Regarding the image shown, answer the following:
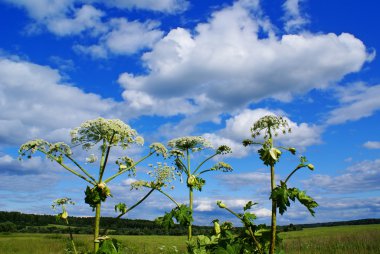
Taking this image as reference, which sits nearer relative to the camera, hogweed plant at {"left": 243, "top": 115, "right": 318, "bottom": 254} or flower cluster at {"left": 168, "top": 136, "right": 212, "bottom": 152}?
hogweed plant at {"left": 243, "top": 115, "right": 318, "bottom": 254}

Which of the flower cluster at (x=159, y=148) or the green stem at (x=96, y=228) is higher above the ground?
the flower cluster at (x=159, y=148)

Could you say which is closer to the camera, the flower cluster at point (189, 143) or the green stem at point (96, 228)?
the green stem at point (96, 228)

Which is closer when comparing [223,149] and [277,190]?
[277,190]

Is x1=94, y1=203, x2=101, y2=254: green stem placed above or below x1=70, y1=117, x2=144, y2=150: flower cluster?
below

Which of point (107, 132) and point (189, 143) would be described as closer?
point (107, 132)

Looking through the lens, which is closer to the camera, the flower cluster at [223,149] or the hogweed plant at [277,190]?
the hogweed plant at [277,190]

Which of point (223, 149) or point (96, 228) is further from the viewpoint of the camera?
point (223, 149)

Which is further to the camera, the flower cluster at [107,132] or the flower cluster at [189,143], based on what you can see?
the flower cluster at [189,143]

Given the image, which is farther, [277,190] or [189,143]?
[189,143]

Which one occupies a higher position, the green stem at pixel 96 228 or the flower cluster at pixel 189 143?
the flower cluster at pixel 189 143

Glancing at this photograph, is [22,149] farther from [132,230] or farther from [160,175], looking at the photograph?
[132,230]

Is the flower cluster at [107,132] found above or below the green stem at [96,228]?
above

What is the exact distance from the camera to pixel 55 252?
25.1 meters

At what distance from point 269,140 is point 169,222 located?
410cm
